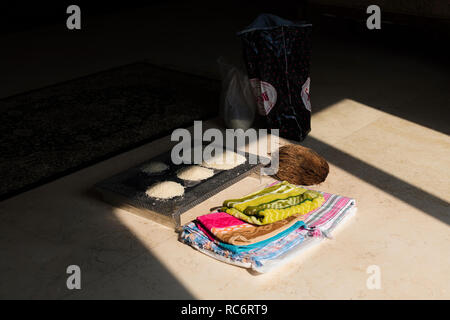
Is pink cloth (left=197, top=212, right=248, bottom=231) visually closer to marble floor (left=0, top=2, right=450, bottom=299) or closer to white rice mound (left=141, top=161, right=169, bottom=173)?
marble floor (left=0, top=2, right=450, bottom=299)

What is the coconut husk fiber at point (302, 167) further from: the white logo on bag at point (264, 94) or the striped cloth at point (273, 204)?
the white logo on bag at point (264, 94)

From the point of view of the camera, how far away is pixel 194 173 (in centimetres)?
287

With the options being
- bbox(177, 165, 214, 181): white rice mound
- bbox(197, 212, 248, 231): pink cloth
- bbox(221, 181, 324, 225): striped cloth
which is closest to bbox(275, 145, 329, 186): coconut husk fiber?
bbox(221, 181, 324, 225): striped cloth

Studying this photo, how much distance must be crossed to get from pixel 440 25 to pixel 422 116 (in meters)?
1.19

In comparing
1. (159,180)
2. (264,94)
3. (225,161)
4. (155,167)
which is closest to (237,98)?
(264,94)

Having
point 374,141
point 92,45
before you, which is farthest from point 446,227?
point 92,45

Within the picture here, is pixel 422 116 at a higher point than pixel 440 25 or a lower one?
lower

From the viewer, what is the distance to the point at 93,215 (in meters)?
2.74

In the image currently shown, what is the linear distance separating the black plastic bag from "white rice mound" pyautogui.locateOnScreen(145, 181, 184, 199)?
0.97 m

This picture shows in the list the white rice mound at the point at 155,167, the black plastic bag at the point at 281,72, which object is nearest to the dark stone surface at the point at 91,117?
the white rice mound at the point at 155,167

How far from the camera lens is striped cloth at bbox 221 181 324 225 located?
254 centimetres

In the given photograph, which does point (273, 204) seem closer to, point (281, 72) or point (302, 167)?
point (302, 167)

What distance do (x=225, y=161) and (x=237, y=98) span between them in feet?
2.35

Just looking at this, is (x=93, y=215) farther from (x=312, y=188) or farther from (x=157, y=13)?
(x=157, y=13)
